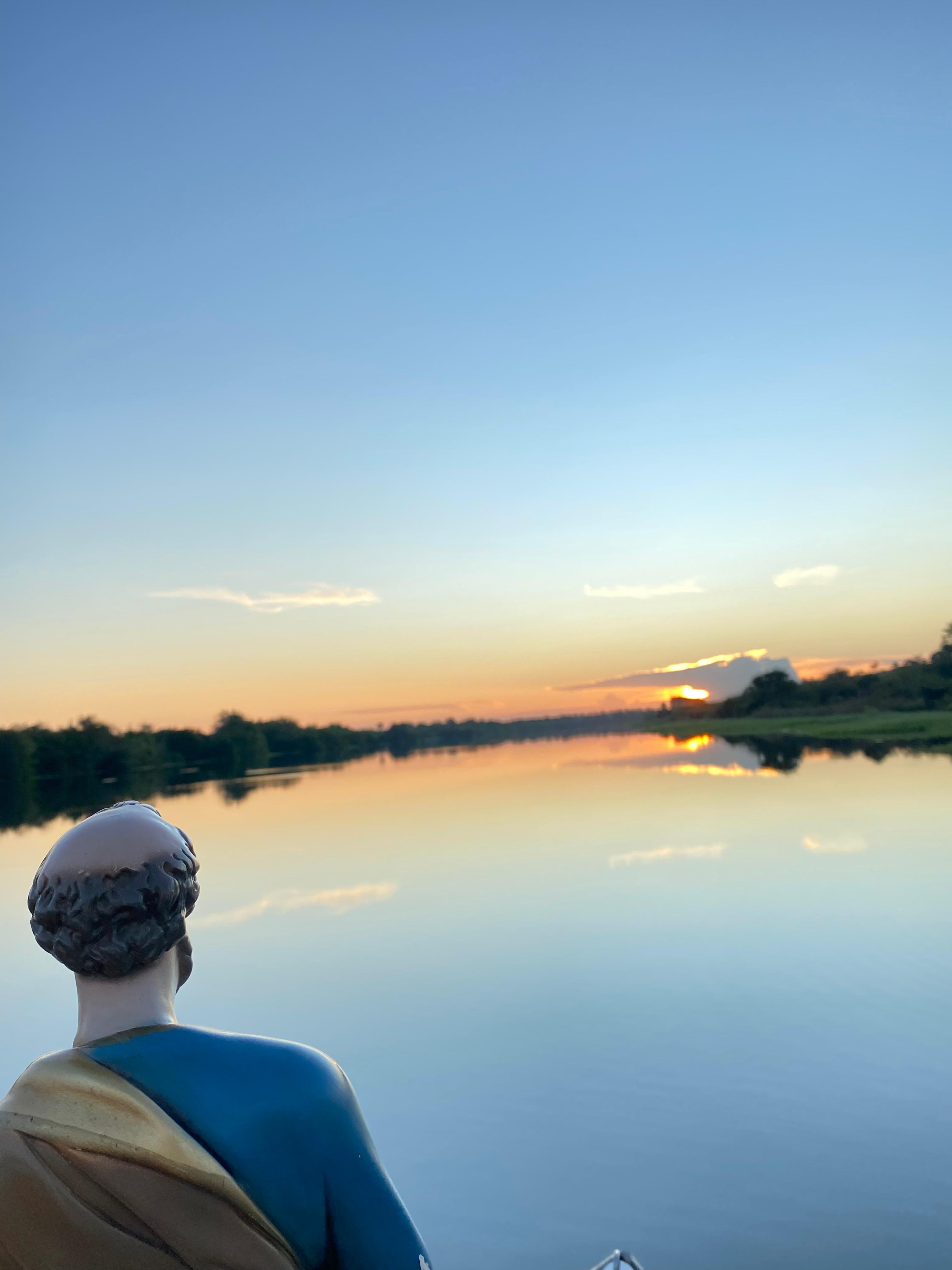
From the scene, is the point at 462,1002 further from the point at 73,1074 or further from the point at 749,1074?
the point at 73,1074

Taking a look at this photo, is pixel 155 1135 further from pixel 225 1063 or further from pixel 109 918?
pixel 109 918

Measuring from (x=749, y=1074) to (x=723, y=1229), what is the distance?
1.72 metres

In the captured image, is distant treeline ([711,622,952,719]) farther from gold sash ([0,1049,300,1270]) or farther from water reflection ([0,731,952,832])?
gold sash ([0,1049,300,1270])

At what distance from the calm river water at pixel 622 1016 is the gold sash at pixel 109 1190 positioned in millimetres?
3428

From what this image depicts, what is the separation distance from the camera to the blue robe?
3.61ft

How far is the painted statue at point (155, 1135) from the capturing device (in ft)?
3.46

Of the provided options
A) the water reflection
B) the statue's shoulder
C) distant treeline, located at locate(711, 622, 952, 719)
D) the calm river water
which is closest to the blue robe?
the statue's shoulder

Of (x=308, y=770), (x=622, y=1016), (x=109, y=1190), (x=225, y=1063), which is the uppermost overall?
(x=225, y=1063)

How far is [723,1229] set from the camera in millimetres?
3967

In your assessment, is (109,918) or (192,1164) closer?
(192,1164)

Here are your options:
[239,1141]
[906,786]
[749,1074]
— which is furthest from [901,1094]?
[906,786]

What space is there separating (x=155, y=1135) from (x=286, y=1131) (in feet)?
0.51

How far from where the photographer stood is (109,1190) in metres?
1.05

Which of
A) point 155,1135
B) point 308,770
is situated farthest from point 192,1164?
point 308,770
